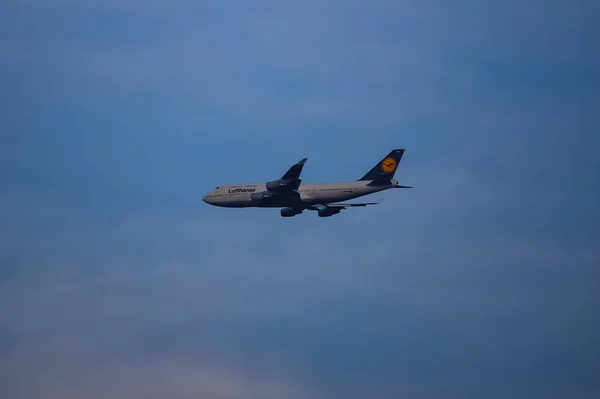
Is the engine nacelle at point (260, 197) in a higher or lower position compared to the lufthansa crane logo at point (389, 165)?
lower

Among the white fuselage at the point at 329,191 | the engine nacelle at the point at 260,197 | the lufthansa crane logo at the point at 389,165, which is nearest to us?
the white fuselage at the point at 329,191

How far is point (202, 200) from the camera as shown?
144 m

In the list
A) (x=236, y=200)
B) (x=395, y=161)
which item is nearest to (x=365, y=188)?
(x=395, y=161)

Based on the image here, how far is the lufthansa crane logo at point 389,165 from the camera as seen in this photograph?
13275 cm

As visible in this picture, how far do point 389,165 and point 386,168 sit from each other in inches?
26.3

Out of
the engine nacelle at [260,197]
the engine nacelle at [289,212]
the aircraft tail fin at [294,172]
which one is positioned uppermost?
the aircraft tail fin at [294,172]

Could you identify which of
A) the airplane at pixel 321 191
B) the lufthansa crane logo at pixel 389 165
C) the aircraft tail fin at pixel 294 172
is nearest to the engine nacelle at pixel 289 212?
the airplane at pixel 321 191

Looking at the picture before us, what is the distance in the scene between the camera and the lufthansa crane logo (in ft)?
436

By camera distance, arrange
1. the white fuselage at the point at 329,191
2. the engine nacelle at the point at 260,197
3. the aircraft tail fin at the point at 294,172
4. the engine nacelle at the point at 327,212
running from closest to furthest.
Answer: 1. the aircraft tail fin at the point at 294,172
2. the white fuselage at the point at 329,191
3. the engine nacelle at the point at 260,197
4. the engine nacelle at the point at 327,212

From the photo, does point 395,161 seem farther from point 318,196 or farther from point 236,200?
point 236,200

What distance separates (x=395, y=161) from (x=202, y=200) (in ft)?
90.5

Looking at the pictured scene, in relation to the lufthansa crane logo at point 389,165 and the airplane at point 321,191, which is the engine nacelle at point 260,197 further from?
the lufthansa crane logo at point 389,165

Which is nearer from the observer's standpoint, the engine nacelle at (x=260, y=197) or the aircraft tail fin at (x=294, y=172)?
the aircraft tail fin at (x=294, y=172)

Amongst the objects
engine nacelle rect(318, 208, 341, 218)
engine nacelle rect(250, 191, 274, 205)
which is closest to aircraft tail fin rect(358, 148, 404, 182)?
engine nacelle rect(318, 208, 341, 218)
